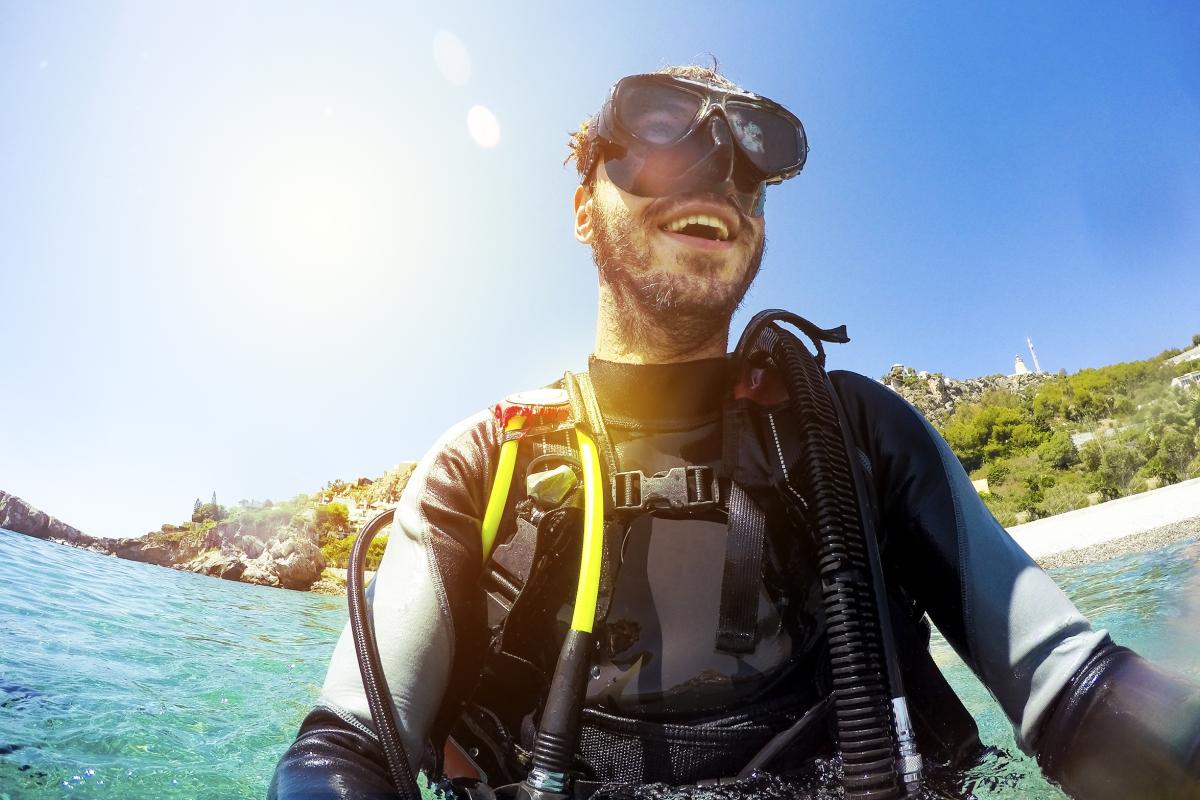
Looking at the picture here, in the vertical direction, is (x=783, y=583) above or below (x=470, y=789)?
above

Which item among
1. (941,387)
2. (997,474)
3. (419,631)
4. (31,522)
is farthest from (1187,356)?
(31,522)

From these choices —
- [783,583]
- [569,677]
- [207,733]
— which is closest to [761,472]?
[783,583]

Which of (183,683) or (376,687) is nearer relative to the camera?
(376,687)

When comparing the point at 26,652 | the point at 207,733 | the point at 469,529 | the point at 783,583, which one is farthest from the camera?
the point at 26,652

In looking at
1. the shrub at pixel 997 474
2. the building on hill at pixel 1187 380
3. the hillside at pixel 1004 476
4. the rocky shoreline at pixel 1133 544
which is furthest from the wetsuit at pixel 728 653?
the building on hill at pixel 1187 380

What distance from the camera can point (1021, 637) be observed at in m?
1.53

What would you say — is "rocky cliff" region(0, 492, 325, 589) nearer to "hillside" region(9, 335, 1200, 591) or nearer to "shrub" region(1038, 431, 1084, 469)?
"hillside" region(9, 335, 1200, 591)

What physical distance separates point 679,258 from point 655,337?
297 mm

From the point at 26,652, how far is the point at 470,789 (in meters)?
5.95

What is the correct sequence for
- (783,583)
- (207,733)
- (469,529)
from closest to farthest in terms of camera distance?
1. (783,583)
2. (469,529)
3. (207,733)

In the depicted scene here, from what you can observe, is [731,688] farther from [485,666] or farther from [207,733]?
[207,733]

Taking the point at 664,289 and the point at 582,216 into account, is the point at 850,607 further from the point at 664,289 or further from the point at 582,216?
the point at 582,216

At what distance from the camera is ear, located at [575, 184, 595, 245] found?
2469mm

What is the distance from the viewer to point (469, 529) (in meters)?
1.73
